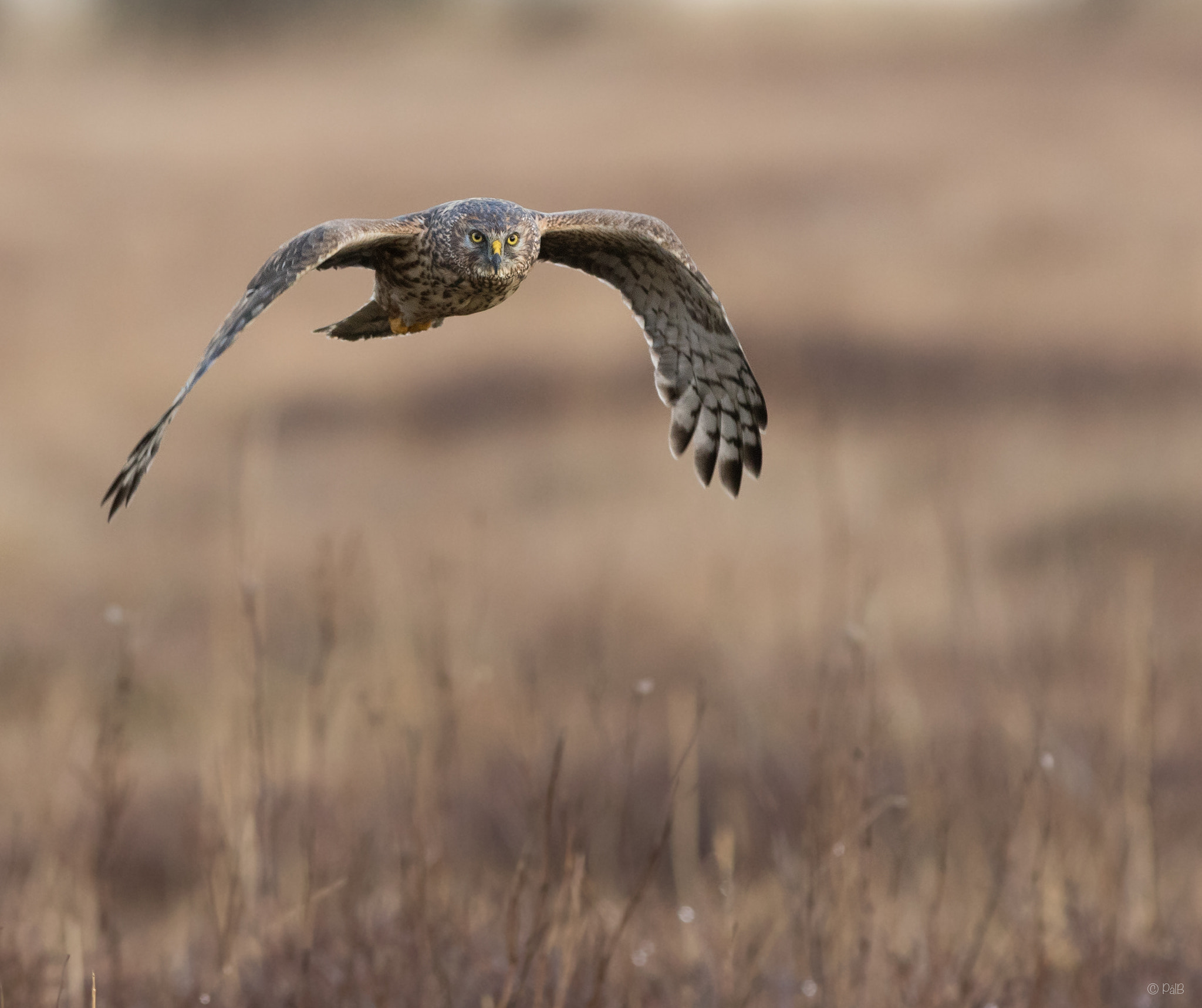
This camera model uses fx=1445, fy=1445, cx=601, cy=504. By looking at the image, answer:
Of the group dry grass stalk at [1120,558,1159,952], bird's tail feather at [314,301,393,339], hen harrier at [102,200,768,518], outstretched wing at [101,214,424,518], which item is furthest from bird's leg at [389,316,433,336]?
dry grass stalk at [1120,558,1159,952]

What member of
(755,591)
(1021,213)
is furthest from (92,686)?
(1021,213)

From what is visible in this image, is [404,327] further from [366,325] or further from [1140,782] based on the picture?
[1140,782]

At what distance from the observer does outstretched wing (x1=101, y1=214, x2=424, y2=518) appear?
191 centimetres

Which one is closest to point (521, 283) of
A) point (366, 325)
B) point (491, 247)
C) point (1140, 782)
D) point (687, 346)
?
point (491, 247)

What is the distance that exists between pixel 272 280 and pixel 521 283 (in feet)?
1.32

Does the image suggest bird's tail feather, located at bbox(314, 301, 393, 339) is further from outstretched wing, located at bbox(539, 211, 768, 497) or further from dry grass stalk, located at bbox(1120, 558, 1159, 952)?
dry grass stalk, located at bbox(1120, 558, 1159, 952)

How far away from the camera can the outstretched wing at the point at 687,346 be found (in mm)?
2748

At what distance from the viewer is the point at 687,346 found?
3045mm

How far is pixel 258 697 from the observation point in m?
3.32

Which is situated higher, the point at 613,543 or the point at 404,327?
the point at 404,327

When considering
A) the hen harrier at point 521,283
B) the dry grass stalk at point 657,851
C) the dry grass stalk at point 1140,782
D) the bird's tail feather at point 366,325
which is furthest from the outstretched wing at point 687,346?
the dry grass stalk at point 1140,782

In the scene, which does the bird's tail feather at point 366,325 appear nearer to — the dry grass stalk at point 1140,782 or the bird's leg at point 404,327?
the bird's leg at point 404,327

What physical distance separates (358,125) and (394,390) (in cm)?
649

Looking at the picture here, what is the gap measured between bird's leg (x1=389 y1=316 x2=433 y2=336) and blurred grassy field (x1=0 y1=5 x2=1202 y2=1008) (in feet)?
2.97
